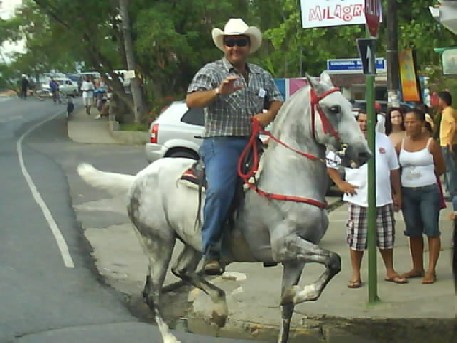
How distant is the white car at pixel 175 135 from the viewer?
19688mm

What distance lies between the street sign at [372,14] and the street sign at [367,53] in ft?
0.39

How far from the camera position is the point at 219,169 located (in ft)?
23.6

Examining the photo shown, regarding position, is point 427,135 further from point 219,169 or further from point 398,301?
point 219,169

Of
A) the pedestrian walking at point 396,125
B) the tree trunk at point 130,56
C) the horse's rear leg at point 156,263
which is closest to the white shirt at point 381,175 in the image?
the pedestrian walking at point 396,125

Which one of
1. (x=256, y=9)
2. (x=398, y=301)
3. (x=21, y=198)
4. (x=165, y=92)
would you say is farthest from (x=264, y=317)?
(x=256, y=9)

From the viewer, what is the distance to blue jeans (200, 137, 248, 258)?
23.2ft

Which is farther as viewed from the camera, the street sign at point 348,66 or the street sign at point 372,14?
the street sign at point 348,66

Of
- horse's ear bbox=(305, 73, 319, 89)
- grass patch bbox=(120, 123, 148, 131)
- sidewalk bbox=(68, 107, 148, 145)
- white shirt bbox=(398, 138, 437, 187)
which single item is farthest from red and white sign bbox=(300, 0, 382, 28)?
grass patch bbox=(120, 123, 148, 131)

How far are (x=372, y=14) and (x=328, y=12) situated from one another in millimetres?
6636

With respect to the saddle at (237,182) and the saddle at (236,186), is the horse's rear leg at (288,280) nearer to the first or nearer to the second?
the saddle at (236,186)

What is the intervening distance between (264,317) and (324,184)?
6.78 ft

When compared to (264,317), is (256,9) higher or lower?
Answer: higher

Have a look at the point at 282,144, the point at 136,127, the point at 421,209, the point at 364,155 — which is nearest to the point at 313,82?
the point at 282,144

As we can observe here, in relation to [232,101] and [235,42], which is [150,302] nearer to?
[232,101]
